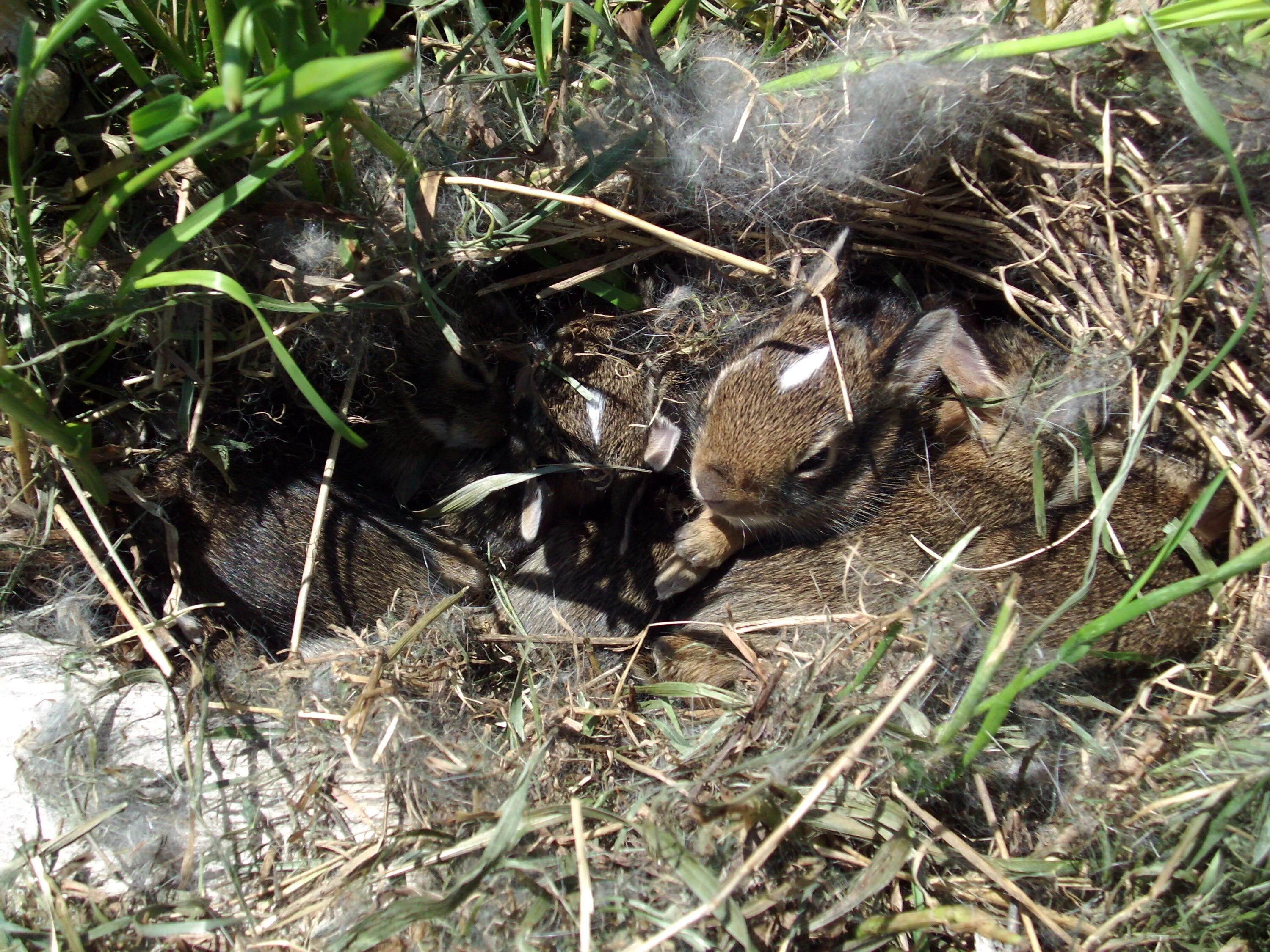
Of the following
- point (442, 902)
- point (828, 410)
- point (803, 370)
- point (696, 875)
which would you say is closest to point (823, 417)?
point (828, 410)

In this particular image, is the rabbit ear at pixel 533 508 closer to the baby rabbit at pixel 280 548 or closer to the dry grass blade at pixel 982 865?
the baby rabbit at pixel 280 548

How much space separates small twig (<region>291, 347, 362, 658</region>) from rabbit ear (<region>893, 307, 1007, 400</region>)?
6.03 feet

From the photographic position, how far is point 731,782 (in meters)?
2.23

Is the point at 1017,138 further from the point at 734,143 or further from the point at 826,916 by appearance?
the point at 826,916

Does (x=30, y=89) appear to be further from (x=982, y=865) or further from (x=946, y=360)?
(x=982, y=865)

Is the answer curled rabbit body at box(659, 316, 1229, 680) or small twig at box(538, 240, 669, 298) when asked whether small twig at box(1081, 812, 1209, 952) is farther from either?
small twig at box(538, 240, 669, 298)

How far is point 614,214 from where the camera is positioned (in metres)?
2.57

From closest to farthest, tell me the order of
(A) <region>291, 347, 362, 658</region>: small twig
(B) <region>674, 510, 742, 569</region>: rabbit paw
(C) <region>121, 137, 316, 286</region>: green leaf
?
(C) <region>121, 137, 316, 286</region>: green leaf, (A) <region>291, 347, 362, 658</region>: small twig, (B) <region>674, 510, 742, 569</region>: rabbit paw

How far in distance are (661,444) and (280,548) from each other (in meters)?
1.35

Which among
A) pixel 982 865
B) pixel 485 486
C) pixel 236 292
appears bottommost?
pixel 982 865

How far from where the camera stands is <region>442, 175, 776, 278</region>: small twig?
2506 millimetres

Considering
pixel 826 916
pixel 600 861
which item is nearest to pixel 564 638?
pixel 600 861

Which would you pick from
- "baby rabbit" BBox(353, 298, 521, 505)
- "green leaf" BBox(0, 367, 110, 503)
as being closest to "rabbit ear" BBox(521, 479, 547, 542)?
"baby rabbit" BBox(353, 298, 521, 505)

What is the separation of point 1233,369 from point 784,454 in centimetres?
145
